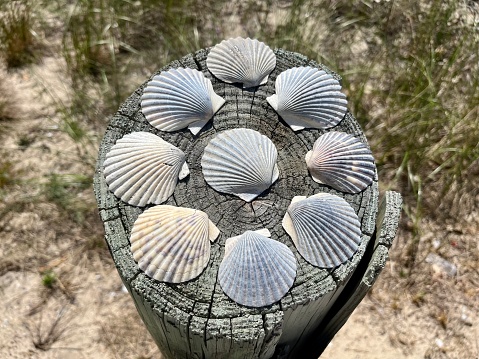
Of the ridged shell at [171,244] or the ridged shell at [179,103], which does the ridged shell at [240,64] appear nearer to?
the ridged shell at [179,103]

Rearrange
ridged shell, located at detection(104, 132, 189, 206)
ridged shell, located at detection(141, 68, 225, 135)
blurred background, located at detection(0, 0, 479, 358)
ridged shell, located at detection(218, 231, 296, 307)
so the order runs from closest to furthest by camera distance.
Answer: ridged shell, located at detection(218, 231, 296, 307) → ridged shell, located at detection(104, 132, 189, 206) → ridged shell, located at detection(141, 68, 225, 135) → blurred background, located at detection(0, 0, 479, 358)

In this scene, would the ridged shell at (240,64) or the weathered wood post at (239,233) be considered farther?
the ridged shell at (240,64)

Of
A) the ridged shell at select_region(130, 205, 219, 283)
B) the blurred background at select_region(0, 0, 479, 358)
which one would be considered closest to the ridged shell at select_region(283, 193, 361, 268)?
the ridged shell at select_region(130, 205, 219, 283)

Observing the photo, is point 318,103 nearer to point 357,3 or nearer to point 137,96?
point 137,96

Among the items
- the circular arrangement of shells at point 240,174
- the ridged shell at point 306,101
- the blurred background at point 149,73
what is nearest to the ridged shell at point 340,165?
the circular arrangement of shells at point 240,174

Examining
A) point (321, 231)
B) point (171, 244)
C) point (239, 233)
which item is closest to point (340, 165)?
point (321, 231)

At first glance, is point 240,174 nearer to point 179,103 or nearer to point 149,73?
point 179,103

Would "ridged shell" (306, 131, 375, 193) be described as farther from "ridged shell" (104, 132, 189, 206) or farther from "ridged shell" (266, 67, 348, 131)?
"ridged shell" (104, 132, 189, 206)

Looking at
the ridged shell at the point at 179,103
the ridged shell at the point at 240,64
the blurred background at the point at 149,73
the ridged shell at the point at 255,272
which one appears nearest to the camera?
the ridged shell at the point at 255,272
